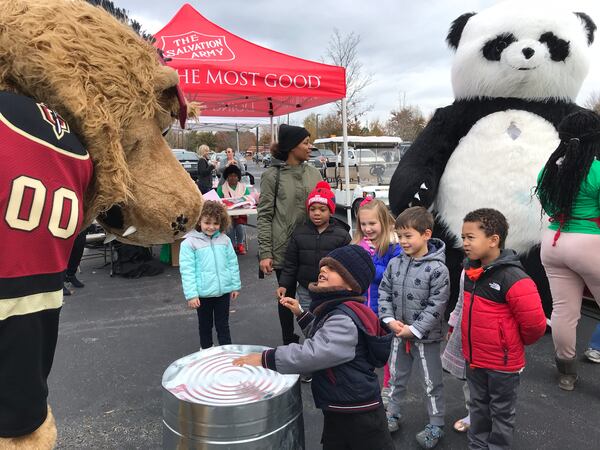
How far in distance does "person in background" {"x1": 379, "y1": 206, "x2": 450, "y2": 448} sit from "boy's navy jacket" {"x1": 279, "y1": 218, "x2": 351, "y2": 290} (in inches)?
19.8

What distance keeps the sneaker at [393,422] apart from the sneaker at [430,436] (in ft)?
0.44

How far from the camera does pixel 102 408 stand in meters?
2.65

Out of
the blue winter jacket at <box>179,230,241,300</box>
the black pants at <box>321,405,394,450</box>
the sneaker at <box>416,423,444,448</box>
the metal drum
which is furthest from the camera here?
the blue winter jacket at <box>179,230,241,300</box>

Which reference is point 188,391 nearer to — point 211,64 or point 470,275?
point 470,275

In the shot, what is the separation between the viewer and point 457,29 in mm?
3451

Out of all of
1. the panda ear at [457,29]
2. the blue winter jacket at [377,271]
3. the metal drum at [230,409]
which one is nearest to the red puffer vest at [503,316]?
the blue winter jacket at [377,271]

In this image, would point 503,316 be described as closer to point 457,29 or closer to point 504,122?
point 504,122

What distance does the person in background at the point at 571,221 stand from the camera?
2.52m

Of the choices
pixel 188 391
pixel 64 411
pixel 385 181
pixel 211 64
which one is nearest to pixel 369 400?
pixel 188 391

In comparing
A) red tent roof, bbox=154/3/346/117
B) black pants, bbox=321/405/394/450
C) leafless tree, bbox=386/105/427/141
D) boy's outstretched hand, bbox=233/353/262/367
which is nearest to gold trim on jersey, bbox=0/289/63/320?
boy's outstretched hand, bbox=233/353/262/367

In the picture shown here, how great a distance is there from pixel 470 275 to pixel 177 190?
4.88ft

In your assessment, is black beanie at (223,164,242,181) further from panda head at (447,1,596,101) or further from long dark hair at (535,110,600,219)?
long dark hair at (535,110,600,219)

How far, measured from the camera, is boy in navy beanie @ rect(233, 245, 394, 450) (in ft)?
5.40

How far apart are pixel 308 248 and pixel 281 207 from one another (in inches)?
17.5
